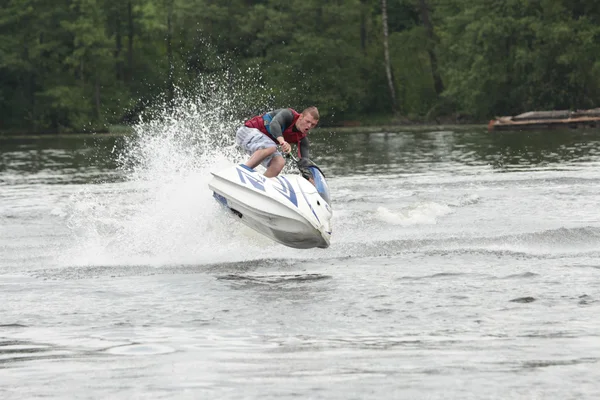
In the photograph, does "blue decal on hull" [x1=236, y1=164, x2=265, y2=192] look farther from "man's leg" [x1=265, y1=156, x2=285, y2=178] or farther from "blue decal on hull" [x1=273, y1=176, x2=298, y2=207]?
"man's leg" [x1=265, y1=156, x2=285, y2=178]

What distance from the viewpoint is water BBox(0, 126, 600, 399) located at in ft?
25.0

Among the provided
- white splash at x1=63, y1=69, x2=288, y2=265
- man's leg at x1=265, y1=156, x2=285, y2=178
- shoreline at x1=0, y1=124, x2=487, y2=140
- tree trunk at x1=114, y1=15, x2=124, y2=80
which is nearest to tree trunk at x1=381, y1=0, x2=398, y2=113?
shoreline at x1=0, y1=124, x2=487, y2=140

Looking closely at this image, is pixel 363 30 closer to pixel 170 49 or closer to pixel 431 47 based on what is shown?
pixel 431 47

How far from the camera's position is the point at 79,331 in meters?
9.34

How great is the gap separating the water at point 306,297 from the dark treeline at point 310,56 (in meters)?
33.9

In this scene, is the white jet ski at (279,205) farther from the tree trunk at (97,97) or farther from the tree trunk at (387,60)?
the tree trunk at (97,97)

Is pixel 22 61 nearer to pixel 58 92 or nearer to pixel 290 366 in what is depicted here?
pixel 58 92

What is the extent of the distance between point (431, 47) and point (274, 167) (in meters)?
50.2

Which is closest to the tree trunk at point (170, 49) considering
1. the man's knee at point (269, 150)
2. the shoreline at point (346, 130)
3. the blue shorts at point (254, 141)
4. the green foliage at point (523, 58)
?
the shoreline at point (346, 130)

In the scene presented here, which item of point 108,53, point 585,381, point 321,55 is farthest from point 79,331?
point 108,53

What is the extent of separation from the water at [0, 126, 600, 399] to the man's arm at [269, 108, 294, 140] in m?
1.37

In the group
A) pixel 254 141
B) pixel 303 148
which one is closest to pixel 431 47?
pixel 303 148

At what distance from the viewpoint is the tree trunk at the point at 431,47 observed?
2411 inches

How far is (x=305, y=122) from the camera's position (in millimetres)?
13398
